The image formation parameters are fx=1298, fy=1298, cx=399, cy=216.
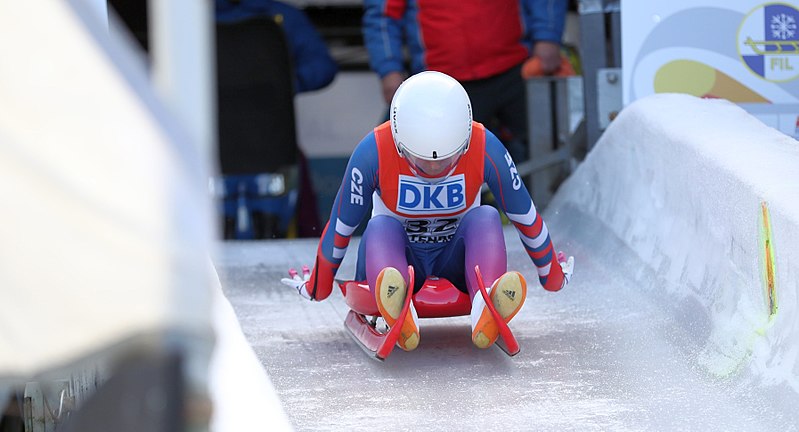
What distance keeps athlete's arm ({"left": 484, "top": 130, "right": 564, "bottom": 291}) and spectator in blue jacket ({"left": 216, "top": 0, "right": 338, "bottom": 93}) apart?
3354mm

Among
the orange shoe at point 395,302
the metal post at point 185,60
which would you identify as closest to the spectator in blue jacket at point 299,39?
the orange shoe at point 395,302

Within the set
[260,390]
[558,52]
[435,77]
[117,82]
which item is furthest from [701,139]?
[117,82]

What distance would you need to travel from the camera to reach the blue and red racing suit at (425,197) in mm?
4199

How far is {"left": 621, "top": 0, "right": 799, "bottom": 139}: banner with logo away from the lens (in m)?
6.07

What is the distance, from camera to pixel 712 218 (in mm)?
4379

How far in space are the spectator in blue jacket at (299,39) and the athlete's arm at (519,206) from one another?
11.0 ft

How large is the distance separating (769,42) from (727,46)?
200 mm

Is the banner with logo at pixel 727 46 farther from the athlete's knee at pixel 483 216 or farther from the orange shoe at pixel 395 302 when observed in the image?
the orange shoe at pixel 395 302

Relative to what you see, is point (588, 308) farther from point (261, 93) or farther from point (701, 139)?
point (261, 93)

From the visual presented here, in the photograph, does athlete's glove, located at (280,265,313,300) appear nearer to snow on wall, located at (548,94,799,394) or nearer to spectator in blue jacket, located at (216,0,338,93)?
snow on wall, located at (548,94,799,394)

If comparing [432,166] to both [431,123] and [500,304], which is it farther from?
[500,304]

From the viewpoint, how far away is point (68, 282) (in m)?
1.51

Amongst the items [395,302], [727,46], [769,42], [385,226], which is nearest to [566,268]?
[385,226]

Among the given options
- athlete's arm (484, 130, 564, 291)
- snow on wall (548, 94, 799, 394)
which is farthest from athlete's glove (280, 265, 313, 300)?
snow on wall (548, 94, 799, 394)
